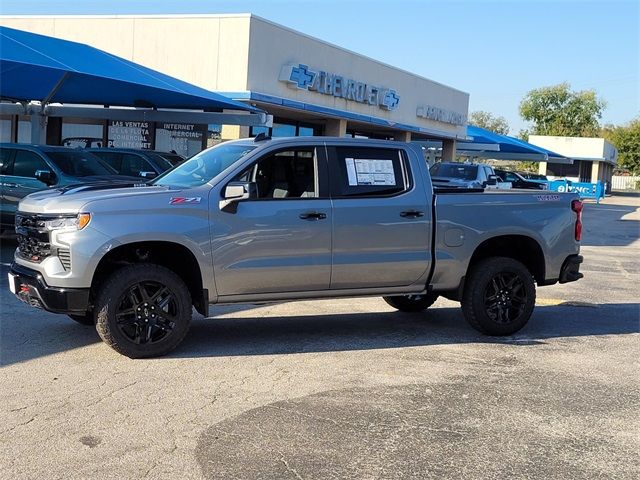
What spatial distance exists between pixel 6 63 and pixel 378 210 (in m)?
9.48

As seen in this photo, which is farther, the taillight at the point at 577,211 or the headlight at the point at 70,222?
the taillight at the point at 577,211

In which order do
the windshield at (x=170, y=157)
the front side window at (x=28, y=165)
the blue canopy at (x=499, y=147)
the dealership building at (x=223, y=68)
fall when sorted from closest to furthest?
the front side window at (x=28, y=165)
the windshield at (x=170, y=157)
the dealership building at (x=223, y=68)
the blue canopy at (x=499, y=147)

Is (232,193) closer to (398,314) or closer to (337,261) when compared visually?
(337,261)

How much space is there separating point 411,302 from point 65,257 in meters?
4.29

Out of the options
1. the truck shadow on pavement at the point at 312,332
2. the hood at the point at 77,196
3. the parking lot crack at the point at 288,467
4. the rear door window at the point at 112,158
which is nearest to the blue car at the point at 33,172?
the rear door window at the point at 112,158

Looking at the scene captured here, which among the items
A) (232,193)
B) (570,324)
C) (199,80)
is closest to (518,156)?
(199,80)

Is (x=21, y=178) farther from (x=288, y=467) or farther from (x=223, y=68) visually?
(x=223, y=68)

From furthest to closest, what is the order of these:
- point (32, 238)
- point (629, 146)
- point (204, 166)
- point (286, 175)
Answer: point (629, 146)
point (204, 166)
point (286, 175)
point (32, 238)

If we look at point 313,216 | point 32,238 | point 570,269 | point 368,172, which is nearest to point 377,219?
point 368,172

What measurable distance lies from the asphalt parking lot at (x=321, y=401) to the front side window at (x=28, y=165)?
4813mm

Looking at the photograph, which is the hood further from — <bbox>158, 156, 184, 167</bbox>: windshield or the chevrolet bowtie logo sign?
the chevrolet bowtie logo sign

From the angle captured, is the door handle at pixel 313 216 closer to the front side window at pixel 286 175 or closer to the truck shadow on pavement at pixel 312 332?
the front side window at pixel 286 175

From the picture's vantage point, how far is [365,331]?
7746mm

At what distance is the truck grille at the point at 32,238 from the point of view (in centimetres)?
614
